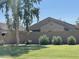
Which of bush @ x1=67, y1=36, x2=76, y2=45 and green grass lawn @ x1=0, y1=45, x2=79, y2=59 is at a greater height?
bush @ x1=67, y1=36, x2=76, y2=45

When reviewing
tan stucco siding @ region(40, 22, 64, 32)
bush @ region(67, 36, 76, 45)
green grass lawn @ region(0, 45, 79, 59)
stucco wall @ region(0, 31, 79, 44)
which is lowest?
green grass lawn @ region(0, 45, 79, 59)

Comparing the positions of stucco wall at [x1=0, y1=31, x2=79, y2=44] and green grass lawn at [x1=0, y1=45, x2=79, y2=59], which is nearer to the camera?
green grass lawn at [x1=0, y1=45, x2=79, y2=59]

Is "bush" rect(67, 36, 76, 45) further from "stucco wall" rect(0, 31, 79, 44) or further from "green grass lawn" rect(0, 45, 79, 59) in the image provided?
"green grass lawn" rect(0, 45, 79, 59)

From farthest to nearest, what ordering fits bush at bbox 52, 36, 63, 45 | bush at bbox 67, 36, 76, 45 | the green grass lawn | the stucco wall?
the stucco wall, bush at bbox 52, 36, 63, 45, bush at bbox 67, 36, 76, 45, the green grass lawn

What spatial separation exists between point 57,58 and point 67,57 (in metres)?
0.96

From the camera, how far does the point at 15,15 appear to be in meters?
39.4

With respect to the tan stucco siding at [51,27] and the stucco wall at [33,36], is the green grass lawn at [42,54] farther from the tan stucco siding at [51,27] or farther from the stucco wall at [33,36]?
the tan stucco siding at [51,27]

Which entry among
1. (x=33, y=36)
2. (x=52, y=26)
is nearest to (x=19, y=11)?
(x=33, y=36)

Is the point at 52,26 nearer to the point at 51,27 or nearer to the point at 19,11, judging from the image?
the point at 51,27

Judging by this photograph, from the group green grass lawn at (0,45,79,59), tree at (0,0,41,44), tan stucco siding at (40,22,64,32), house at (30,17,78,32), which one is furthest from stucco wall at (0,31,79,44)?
green grass lawn at (0,45,79,59)

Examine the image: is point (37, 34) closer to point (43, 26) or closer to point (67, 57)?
point (43, 26)

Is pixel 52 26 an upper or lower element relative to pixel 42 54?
upper

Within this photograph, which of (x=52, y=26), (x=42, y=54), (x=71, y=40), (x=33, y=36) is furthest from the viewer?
(x=52, y=26)

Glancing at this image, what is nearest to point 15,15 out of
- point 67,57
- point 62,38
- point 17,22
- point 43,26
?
point 17,22
